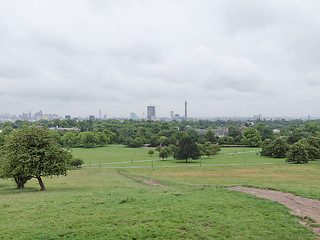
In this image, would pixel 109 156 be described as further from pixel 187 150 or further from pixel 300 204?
pixel 300 204

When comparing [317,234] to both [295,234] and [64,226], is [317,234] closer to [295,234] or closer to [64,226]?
[295,234]

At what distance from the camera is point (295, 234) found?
373 inches

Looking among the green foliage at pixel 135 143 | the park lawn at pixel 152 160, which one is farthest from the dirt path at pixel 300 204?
the green foliage at pixel 135 143

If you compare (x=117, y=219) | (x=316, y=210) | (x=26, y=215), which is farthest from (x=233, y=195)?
(x=26, y=215)

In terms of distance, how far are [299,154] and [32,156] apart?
61.3 meters

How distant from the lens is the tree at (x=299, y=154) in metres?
57.1

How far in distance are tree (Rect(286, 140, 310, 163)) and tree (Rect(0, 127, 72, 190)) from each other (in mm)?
57183

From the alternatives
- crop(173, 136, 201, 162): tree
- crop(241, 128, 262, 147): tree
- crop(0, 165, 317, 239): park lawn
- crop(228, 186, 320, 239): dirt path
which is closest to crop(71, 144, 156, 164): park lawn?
crop(173, 136, 201, 162): tree

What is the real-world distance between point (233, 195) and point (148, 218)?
7797mm

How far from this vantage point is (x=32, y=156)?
21.0 metres

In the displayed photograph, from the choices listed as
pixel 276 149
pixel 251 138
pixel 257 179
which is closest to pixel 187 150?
pixel 276 149

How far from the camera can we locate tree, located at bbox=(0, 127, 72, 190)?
20688 mm

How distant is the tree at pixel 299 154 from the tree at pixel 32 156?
188ft

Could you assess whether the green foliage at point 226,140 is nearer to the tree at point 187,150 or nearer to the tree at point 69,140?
the tree at point 187,150
